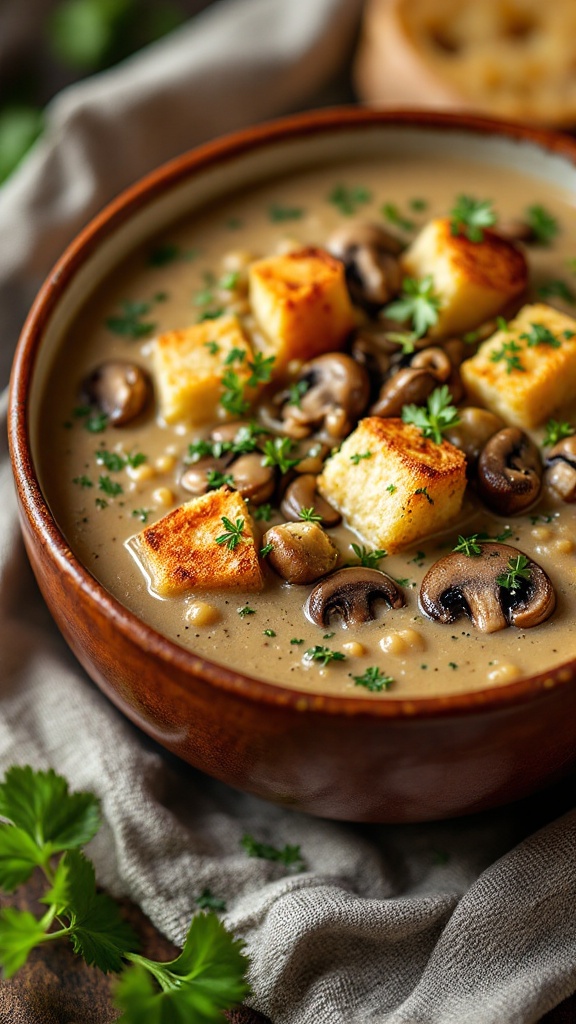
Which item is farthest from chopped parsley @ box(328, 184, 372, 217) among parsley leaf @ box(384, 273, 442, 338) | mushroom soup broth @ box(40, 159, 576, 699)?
parsley leaf @ box(384, 273, 442, 338)

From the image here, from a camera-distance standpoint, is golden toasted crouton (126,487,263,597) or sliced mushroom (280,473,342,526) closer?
golden toasted crouton (126,487,263,597)

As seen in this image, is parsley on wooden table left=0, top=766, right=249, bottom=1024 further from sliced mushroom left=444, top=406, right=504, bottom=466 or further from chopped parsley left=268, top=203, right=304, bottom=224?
chopped parsley left=268, top=203, right=304, bottom=224

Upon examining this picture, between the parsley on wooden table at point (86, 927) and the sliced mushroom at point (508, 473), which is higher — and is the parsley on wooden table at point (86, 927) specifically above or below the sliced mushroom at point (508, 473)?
below

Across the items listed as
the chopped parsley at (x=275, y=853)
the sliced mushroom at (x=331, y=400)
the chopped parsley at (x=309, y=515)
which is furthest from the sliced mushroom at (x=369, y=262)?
the chopped parsley at (x=275, y=853)

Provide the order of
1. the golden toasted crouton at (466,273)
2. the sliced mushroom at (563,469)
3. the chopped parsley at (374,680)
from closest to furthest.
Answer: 1. the chopped parsley at (374,680)
2. the sliced mushroom at (563,469)
3. the golden toasted crouton at (466,273)

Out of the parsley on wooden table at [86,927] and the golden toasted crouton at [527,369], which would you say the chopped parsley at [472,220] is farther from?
the parsley on wooden table at [86,927]
